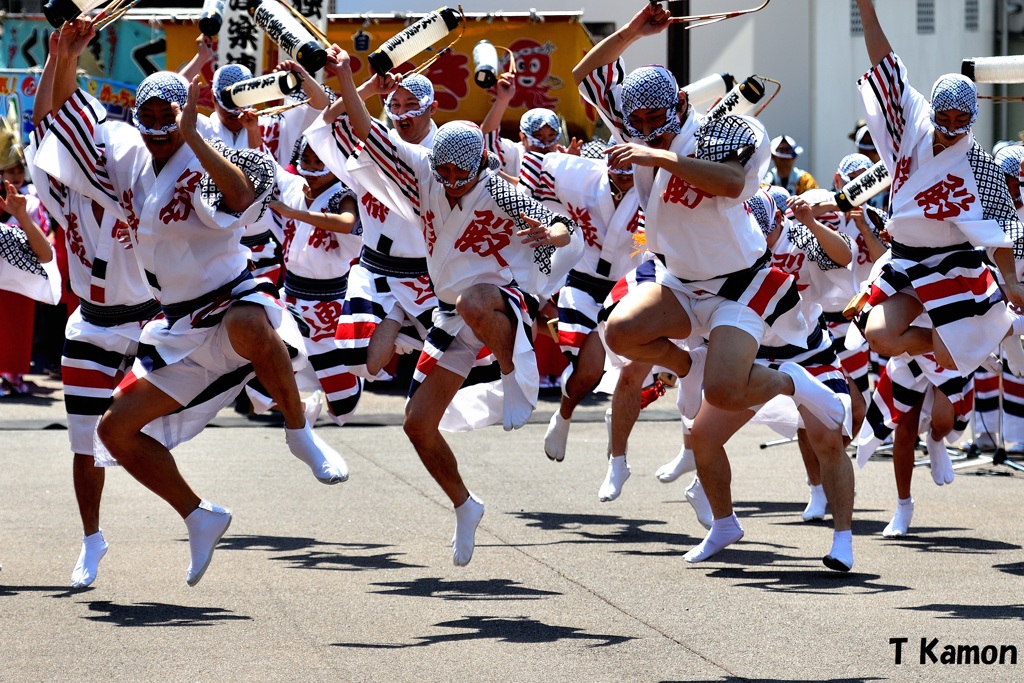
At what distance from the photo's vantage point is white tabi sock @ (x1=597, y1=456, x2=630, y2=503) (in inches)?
285

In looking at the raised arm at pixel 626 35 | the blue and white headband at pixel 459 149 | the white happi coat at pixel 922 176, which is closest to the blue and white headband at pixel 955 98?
the white happi coat at pixel 922 176

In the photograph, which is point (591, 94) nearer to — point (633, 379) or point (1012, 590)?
point (633, 379)

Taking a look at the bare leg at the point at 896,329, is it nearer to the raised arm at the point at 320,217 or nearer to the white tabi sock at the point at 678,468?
the white tabi sock at the point at 678,468

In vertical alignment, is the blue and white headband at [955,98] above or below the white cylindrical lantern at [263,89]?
below

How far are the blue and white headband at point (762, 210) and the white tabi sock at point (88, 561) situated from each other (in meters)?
3.20

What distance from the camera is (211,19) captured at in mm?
6812

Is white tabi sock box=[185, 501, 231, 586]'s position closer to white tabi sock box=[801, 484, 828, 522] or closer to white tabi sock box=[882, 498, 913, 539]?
white tabi sock box=[801, 484, 828, 522]

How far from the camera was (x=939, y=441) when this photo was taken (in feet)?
24.9

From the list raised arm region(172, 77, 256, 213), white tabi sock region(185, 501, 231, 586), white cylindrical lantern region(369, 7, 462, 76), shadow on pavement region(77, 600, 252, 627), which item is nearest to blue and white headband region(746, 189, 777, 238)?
white cylindrical lantern region(369, 7, 462, 76)

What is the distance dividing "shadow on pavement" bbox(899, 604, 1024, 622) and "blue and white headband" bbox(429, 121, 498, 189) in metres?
2.41

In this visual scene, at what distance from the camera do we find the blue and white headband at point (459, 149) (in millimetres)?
5934

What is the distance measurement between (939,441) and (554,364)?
474 cm

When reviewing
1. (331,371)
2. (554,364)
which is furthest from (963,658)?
Result: (554,364)

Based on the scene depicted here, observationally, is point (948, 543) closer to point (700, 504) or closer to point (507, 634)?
point (700, 504)
